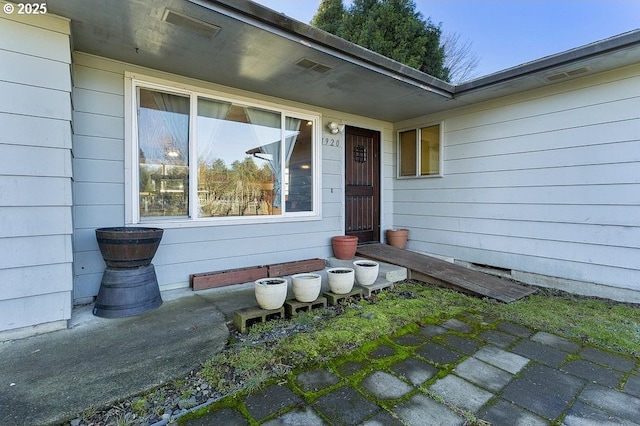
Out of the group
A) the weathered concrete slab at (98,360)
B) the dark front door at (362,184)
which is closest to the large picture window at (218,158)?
the dark front door at (362,184)

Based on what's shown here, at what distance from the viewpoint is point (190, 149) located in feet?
11.8

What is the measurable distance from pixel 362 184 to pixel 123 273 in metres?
3.83

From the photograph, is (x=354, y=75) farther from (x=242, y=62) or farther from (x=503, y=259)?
(x=503, y=259)

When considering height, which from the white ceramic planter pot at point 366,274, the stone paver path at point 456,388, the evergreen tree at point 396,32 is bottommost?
the stone paver path at point 456,388

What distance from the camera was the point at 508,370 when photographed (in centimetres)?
199

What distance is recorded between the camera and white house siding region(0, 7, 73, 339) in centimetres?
226

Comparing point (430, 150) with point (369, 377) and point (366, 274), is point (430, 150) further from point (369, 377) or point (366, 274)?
point (369, 377)

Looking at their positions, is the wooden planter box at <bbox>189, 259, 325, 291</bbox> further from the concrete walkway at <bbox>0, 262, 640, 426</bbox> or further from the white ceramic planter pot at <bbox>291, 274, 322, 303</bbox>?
the white ceramic planter pot at <bbox>291, 274, 322, 303</bbox>

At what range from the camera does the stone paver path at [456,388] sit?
153cm

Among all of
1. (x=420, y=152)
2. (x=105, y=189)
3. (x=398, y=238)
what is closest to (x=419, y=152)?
(x=420, y=152)

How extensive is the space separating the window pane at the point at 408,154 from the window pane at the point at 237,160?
95.7 inches

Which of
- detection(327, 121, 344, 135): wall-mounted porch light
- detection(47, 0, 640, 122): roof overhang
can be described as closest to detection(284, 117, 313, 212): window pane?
detection(327, 121, 344, 135): wall-mounted porch light

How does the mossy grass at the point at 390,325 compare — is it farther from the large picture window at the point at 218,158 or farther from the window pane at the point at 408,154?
the window pane at the point at 408,154

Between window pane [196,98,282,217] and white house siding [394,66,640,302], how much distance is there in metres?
2.71
